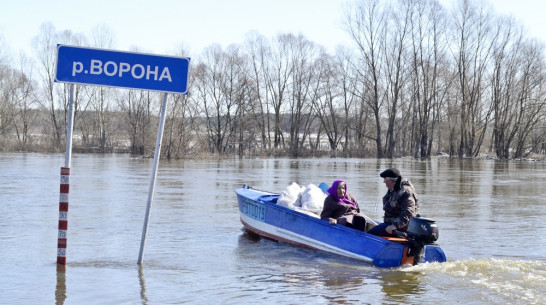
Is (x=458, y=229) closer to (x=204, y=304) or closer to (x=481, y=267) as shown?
(x=481, y=267)

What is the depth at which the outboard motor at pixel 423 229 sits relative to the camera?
374 inches

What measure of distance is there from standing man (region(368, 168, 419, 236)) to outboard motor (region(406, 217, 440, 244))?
537mm

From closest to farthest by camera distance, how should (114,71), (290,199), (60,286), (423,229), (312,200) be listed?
(60,286), (114,71), (423,229), (312,200), (290,199)

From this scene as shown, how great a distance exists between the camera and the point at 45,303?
25.0ft

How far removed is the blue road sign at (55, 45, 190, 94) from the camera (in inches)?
338

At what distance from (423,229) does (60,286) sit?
4774mm

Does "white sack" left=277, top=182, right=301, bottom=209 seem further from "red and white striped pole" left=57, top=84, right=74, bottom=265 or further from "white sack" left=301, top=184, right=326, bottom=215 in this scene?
"red and white striped pole" left=57, top=84, right=74, bottom=265

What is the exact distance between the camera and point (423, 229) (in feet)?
31.2

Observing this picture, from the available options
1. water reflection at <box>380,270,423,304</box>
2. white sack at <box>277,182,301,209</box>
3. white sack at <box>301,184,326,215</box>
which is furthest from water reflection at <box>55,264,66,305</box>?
white sack at <box>301,184,326,215</box>

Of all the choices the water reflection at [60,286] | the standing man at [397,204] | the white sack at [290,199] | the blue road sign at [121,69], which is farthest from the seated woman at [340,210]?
the water reflection at [60,286]

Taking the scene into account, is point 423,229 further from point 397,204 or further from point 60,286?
point 60,286

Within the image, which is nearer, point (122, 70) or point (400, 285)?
point (122, 70)

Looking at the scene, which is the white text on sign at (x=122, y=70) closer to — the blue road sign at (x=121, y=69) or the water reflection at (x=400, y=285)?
the blue road sign at (x=121, y=69)

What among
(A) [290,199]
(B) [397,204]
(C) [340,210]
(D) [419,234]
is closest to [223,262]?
(C) [340,210]
